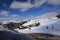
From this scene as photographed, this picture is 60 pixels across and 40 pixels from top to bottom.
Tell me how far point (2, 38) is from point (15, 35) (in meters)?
0.53

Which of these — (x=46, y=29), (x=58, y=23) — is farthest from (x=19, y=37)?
(x=58, y=23)

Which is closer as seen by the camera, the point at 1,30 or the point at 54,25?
the point at 1,30

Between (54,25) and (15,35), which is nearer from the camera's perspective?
(15,35)

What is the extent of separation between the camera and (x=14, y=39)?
574 cm

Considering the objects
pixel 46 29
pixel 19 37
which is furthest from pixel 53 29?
pixel 19 37

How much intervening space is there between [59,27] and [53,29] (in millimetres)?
1135

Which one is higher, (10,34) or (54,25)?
(54,25)

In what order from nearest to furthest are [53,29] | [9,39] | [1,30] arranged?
[9,39]
[1,30]
[53,29]

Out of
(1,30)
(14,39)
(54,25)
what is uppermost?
(54,25)

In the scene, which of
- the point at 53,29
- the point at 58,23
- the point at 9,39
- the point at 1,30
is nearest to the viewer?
the point at 9,39

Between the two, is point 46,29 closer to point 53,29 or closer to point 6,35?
point 53,29

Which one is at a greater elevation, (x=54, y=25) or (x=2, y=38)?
(x=54, y=25)

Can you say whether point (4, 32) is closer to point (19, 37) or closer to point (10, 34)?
point (10, 34)

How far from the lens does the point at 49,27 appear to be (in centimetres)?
2367
